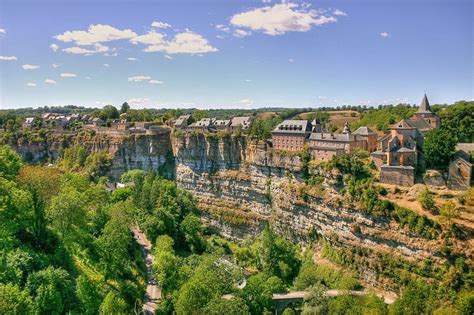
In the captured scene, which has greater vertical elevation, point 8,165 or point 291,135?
point 291,135

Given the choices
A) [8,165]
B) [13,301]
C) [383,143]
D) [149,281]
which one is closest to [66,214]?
[8,165]

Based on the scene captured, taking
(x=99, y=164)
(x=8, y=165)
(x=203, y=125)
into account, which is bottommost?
(x=99, y=164)

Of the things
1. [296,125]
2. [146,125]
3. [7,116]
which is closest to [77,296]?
[296,125]

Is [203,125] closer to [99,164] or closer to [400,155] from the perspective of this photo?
[99,164]

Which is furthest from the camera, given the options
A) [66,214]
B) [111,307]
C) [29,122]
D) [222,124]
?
[29,122]

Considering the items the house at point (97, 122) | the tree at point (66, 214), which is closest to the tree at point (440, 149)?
the tree at point (66, 214)

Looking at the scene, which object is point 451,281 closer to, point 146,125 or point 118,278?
point 118,278
